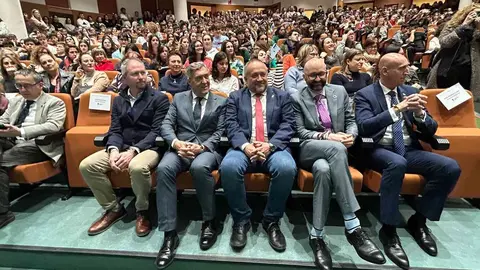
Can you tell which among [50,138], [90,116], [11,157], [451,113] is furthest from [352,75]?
[11,157]

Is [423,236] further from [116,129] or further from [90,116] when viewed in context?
[90,116]

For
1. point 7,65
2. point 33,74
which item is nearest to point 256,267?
point 33,74

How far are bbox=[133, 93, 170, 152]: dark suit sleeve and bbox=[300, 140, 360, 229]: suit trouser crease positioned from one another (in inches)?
41.9

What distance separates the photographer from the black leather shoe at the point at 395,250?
4.78ft

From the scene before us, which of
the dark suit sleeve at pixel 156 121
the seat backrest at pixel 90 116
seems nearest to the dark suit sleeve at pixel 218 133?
the dark suit sleeve at pixel 156 121

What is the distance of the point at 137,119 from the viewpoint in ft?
6.50

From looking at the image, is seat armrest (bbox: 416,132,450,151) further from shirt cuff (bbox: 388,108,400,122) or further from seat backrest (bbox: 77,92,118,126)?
seat backrest (bbox: 77,92,118,126)

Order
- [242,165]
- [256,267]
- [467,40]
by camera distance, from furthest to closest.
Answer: [467,40] → [242,165] → [256,267]

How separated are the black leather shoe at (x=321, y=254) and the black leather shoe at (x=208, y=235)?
560mm

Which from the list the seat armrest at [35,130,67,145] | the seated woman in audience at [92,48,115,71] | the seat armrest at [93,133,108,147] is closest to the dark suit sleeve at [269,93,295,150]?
the seat armrest at [93,133,108,147]

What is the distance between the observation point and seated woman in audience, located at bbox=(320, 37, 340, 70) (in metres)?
3.49

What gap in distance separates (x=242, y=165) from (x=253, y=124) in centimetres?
37

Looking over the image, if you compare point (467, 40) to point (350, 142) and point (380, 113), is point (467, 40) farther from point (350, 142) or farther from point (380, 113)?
point (350, 142)

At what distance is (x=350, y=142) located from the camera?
5.72 feet
